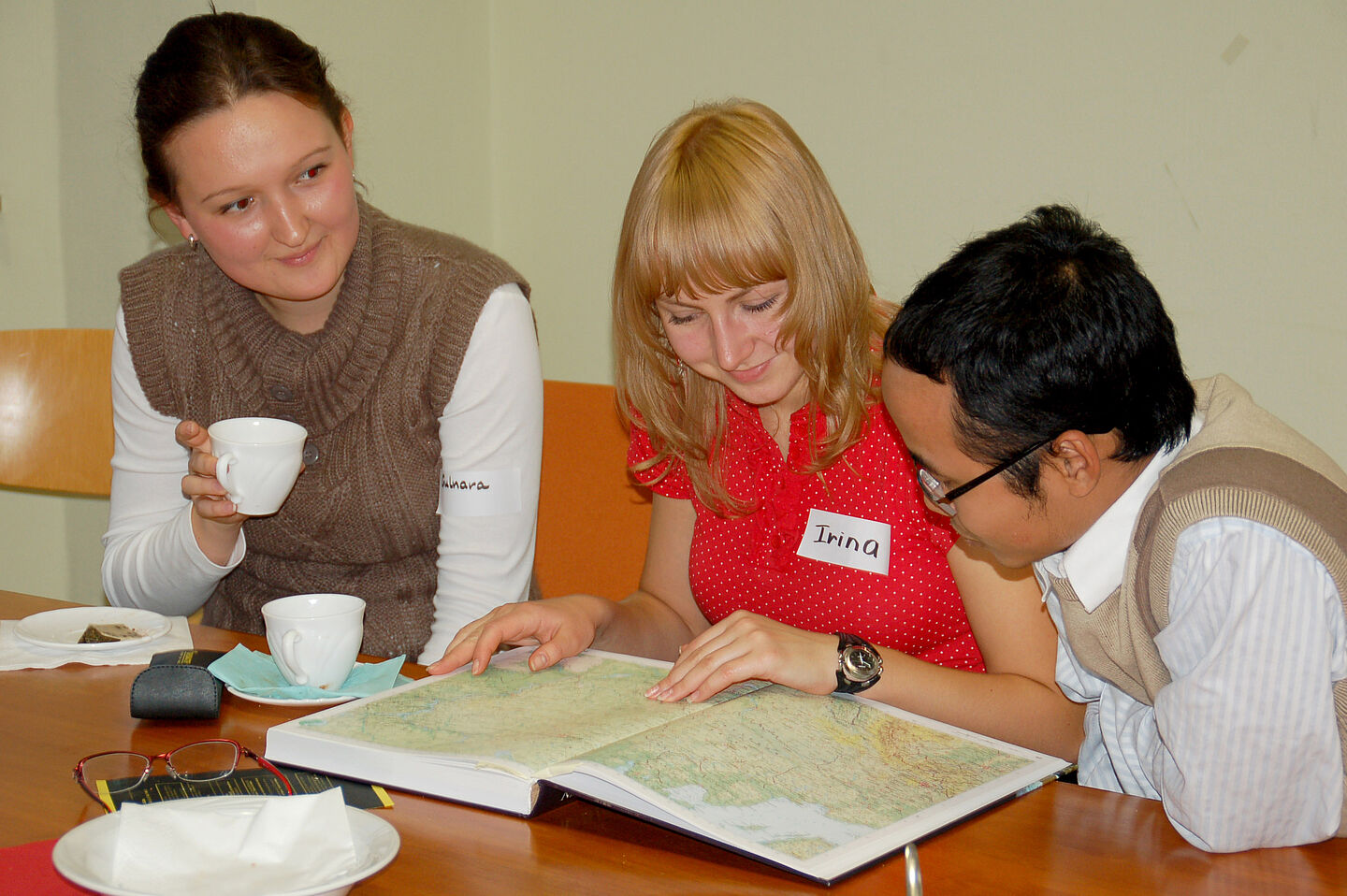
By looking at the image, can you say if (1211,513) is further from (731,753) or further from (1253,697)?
(731,753)

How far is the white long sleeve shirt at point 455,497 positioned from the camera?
158 cm

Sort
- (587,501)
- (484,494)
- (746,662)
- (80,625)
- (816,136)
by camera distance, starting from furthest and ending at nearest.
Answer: (816,136), (587,501), (484,494), (80,625), (746,662)

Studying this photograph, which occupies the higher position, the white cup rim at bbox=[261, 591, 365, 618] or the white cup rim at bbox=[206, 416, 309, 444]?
the white cup rim at bbox=[206, 416, 309, 444]

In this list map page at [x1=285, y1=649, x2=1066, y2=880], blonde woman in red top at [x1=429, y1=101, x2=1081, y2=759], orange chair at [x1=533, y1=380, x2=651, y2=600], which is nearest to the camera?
map page at [x1=285, y1=649, x2=1066, y2=880]

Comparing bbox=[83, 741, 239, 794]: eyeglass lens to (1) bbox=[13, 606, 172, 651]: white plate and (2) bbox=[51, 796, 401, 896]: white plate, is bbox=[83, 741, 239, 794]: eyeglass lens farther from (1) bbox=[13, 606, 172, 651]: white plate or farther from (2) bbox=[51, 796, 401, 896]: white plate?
(1) bbox=[13, 606, 172, 651]: white plate

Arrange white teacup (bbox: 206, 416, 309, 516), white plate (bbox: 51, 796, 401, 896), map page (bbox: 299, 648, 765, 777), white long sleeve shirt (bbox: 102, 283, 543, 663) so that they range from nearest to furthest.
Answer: white plate (bbox: 51, 796, 401, 896), map page (bbox: 299, 648, 765, 777), white teacup (bbox: 206, 416, 309, 516), white long sleeve shirt (bbox: 102, 283, 543, 663)

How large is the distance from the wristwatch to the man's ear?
25 cm

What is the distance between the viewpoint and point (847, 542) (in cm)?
141

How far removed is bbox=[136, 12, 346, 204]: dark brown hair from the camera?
1.46m

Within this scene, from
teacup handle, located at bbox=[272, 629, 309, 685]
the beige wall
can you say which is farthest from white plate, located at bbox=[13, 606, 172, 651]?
the beige wall

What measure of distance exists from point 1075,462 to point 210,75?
115 centimetres

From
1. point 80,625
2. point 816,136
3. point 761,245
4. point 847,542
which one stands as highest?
point 816,136

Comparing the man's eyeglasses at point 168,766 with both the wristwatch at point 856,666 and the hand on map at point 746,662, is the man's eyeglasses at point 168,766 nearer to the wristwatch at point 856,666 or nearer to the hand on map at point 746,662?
the hand on map at point 746,662

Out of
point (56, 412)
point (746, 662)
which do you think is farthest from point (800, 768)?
point (56, 412)
